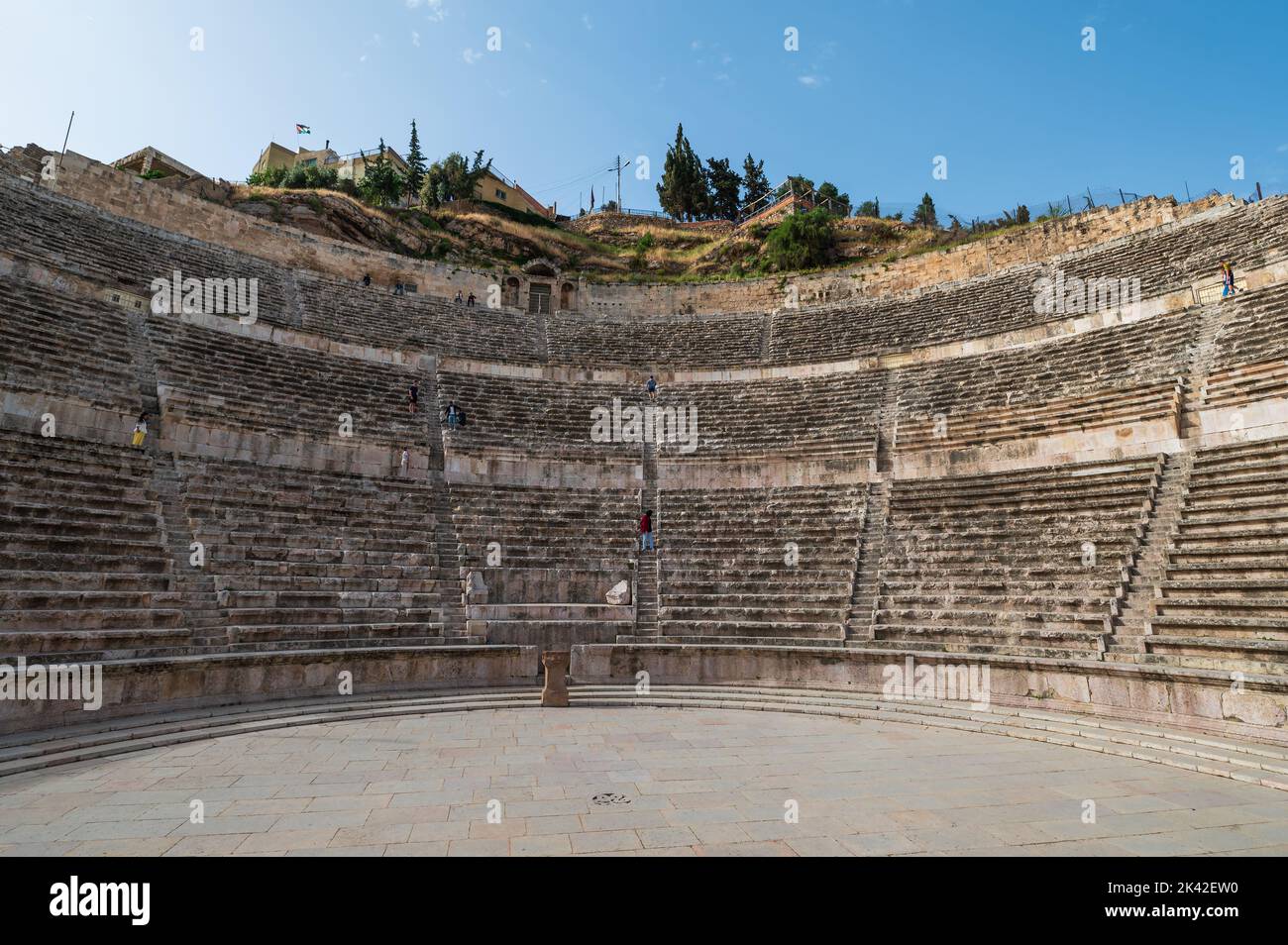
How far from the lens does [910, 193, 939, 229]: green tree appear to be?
37.2 metres

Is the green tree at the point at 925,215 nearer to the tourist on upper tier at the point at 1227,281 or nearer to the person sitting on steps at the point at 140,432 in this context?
the tourist on upper tier at the point at 1227,281

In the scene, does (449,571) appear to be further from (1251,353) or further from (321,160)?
(321,160)

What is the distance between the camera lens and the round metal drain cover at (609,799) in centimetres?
564

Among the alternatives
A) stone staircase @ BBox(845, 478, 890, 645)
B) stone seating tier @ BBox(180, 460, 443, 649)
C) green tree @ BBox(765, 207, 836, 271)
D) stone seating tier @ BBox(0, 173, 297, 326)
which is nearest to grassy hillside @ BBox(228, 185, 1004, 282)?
green tree @ BBox(765, 207, 836, 271)

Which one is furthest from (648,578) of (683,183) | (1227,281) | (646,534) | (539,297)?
(683,183)

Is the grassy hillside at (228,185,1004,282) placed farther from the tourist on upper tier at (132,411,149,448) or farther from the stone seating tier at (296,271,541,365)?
the tourist on upper tier at (132,411,149,448)

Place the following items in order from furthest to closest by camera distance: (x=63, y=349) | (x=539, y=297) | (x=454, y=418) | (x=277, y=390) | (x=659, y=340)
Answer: (x=539, y=297), (x=659, y=340), (x=454, y=418), (x=277, y=390), (x=63, y=349)

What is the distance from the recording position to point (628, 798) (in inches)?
228

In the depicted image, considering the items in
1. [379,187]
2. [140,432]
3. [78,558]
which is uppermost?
[379,187]

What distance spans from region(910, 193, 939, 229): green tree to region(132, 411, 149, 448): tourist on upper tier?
123ft

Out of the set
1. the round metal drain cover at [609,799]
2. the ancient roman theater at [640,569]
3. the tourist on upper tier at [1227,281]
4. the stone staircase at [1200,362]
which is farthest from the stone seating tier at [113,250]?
the tourist on upper tier at [1227,281]

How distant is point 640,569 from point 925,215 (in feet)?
111

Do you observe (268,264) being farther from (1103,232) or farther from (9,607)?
(1103,232)
